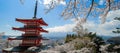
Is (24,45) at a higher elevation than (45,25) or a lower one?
lower

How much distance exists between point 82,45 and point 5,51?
11864mm

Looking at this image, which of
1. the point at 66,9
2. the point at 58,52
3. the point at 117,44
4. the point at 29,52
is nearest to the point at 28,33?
the point at 29,52

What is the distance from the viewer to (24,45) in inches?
1216

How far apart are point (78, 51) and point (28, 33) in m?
11.5

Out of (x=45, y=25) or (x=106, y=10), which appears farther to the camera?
(x=45, y=25)

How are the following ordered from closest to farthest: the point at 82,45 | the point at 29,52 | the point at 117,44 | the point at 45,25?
the point at 117,44 → the point at 82,45 → the point at 29,52 → the point at 45,25

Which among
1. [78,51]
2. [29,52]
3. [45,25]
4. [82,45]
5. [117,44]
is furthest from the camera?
[45,25]

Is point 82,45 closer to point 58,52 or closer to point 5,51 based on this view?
point 58,52

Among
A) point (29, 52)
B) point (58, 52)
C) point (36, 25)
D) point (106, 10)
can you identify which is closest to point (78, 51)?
point (58, 52)

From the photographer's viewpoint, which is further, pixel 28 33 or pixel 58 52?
pixel 28 33

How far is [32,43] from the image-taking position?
3070cm

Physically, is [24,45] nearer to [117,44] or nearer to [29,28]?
[29,28]

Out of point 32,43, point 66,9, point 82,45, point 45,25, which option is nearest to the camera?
point 66,9

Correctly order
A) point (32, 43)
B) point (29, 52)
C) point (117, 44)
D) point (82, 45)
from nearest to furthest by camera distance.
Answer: point (117, 44), point (82, 45), point (29, 52), point (32, 43)
